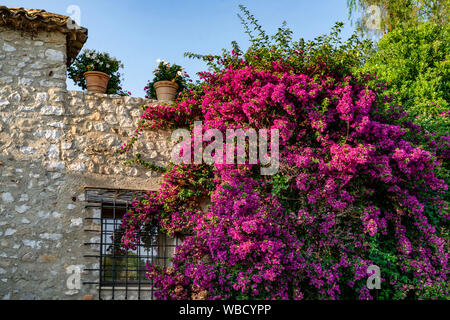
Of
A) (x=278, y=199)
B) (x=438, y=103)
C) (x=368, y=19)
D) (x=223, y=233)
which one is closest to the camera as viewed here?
(x=223, y=233)

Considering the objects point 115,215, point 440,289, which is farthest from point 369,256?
point 115,215

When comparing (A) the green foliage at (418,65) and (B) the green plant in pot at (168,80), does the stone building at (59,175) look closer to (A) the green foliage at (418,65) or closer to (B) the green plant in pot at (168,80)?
(B) the green plant in pot at (168,80)

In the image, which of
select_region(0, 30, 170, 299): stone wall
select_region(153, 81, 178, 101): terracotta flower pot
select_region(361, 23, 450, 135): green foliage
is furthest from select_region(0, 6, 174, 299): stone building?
select_region(361, 23, 450, 135): green foliage

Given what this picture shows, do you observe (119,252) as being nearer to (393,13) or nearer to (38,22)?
(38,22)

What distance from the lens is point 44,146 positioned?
19.2 ft

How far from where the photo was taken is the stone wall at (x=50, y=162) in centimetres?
550

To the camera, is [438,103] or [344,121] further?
[438,103]

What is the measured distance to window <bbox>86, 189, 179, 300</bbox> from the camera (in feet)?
19.1

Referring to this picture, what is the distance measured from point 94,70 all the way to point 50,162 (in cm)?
174

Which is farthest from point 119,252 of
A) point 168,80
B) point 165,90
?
point 168,80

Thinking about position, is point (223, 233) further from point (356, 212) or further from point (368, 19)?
point (368, 19)

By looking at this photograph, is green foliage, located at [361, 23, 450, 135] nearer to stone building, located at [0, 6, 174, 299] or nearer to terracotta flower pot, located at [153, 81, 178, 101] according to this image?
terracotta flower pot, located at [153, 81, 178, 101]

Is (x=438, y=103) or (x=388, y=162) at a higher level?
(x=438, y=103)

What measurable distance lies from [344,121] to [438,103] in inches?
134
